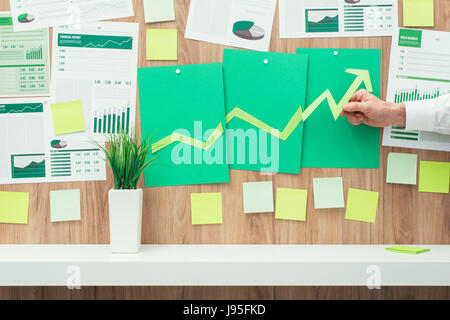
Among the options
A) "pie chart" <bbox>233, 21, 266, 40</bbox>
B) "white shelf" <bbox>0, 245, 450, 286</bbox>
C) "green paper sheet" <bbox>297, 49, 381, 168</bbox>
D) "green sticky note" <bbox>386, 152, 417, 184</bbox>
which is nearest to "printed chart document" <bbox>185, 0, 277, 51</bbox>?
"pie chart" <bbox>233, 21, 266, 40</bbox>

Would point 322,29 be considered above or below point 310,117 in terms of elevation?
above

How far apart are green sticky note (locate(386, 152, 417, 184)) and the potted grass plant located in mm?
659

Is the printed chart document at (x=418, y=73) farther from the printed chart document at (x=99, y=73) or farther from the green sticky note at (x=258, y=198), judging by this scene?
the printed chart document at (x=99, y=73)

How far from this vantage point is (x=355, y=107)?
3.42ft

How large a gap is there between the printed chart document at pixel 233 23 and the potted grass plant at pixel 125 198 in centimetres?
36

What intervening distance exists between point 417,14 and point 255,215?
707 mm

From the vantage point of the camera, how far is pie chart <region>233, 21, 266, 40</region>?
1.11 m

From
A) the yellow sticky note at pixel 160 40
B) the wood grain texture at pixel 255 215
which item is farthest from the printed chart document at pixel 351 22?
the yellow sticky note at pixel 160 40

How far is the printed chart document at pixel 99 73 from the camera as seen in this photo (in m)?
1.11

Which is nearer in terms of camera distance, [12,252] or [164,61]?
[12,252]

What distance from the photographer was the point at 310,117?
3.64 ft
